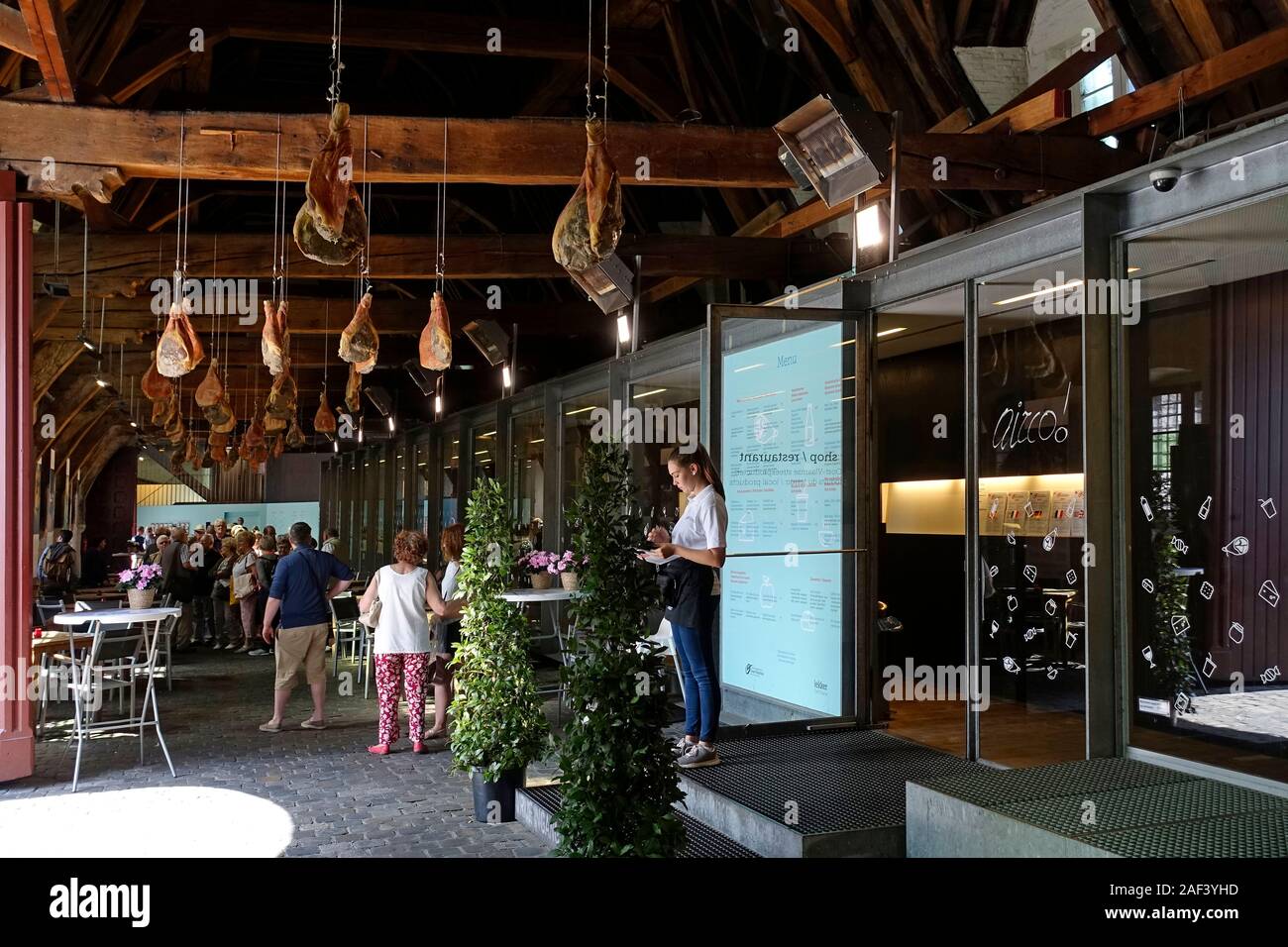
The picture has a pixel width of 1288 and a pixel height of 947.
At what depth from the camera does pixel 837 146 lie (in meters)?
6.16

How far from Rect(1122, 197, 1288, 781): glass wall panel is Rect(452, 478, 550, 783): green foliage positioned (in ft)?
10.4

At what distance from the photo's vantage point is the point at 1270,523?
14.8 feet

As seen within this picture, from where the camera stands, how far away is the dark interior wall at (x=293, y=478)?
42531 millimetres

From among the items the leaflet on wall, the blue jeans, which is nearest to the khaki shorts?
the leaflet on wall

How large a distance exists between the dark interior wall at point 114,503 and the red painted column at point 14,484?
2979cm

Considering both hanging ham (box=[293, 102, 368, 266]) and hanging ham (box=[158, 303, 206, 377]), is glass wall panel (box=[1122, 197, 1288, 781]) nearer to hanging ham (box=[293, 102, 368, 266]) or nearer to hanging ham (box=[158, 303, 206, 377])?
hanging ham (box=[293, 102, 368, 266])

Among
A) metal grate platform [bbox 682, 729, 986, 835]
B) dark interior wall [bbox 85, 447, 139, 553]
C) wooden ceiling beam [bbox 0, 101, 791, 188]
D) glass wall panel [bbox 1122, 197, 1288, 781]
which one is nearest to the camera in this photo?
glass wall panel [bbox 1122, 197, 1288, 781]

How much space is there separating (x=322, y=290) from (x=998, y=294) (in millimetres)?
15030

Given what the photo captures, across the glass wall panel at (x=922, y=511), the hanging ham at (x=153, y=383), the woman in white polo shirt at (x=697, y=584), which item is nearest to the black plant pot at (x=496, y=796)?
the woman in white polo shirt at (x=697, y=584)

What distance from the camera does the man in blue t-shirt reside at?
8633mm

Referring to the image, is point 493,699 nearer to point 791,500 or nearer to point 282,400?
point 791,500

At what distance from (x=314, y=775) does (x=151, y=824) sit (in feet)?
4.34

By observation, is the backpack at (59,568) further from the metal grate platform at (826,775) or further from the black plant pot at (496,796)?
the metal grate platform at (826,775)

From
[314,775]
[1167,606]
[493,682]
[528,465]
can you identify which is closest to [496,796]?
[493,682]
